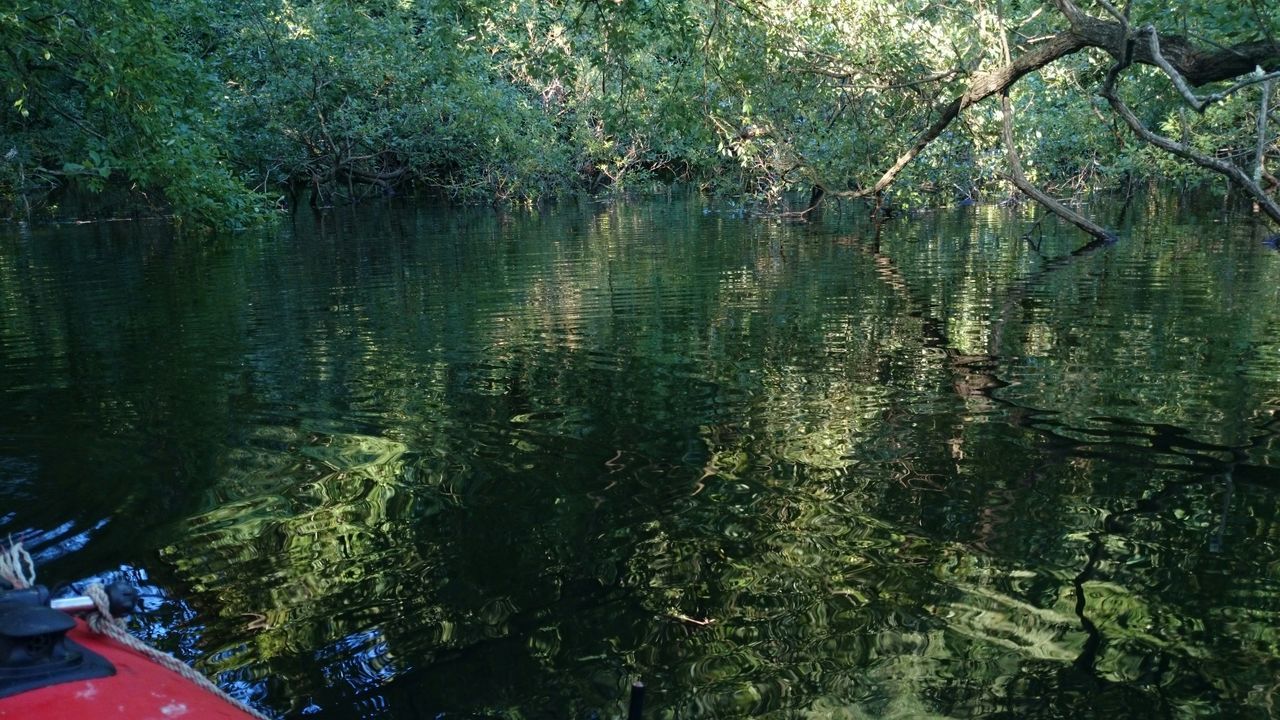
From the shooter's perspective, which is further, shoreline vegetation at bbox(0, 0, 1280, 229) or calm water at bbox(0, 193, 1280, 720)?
shoreline vegetation at bbox(0, 0, 1280, 229)

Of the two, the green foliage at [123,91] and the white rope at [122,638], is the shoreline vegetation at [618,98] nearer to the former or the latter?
the green foliage at [123,91]

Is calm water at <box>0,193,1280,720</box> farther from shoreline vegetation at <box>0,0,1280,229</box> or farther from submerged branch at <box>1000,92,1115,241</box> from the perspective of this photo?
submerged branch at <box>1000,92,1115,241</box>

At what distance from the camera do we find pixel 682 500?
5.17 m

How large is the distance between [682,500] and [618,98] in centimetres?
787

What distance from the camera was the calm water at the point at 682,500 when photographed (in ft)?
11.7

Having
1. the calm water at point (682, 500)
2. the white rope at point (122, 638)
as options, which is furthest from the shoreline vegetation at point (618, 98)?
the white rope at point (122, 638)

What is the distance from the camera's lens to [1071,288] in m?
12.7

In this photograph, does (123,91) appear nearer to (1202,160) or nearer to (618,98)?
(618,98)

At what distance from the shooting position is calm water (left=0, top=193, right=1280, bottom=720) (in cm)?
357

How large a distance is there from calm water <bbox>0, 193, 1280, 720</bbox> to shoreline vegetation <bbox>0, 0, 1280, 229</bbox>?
8.32ft

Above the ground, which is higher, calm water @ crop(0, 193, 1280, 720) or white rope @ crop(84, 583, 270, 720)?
white rope @ crop(84, 583, 270, 720)

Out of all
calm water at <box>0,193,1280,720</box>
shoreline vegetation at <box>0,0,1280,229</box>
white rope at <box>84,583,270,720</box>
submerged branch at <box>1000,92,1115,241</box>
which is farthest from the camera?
submerged branch at <box>1000,92,1115,241</box>

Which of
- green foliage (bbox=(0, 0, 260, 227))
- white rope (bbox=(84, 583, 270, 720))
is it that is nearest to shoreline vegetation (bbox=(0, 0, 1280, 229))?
green foliage (bbox=(0, 0, 260, 227))

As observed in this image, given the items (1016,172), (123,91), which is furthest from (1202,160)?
(123,91)
